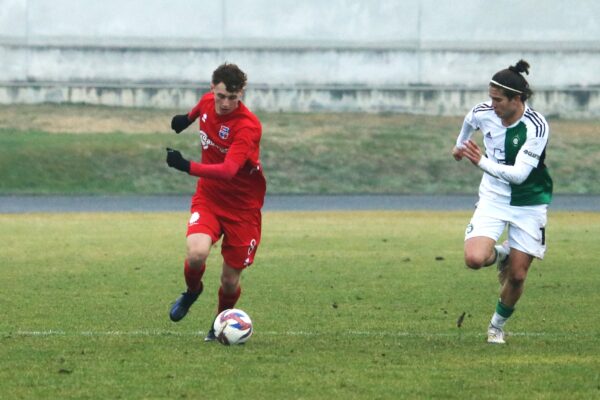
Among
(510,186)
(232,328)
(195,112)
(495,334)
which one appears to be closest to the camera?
(232,328)

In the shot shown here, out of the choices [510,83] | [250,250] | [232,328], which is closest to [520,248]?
[510,83]

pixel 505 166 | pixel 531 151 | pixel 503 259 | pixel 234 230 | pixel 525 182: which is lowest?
pixel 503 259

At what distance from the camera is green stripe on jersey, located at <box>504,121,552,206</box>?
10.5 meters

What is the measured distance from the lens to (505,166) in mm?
10328

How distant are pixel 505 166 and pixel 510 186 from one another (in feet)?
0.98

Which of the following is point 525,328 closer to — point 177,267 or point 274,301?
point 274,301

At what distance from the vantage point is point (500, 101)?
10.3 metres

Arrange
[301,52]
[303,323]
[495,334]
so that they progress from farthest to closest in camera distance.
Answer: [301,52]
[303,323]
[495,334]

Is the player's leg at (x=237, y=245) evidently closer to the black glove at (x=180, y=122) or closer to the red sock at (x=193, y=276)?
the red sock at (x=193, y=276)

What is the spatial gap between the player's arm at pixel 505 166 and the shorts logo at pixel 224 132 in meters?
1.75

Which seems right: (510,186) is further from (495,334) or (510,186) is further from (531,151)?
(495,334)

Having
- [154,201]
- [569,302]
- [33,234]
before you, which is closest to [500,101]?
[569,302]

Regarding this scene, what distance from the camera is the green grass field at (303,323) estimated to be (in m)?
8.52

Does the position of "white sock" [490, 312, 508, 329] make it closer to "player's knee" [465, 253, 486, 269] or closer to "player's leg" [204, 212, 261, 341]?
"player's knee" [465, 253, 486, 269]
